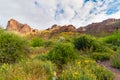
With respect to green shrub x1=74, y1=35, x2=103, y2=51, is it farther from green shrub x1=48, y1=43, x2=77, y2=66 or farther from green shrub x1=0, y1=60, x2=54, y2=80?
green shrub x1=0, y1=60, x2=54, y2=80

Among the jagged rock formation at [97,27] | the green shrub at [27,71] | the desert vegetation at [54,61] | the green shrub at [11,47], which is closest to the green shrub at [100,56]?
the desert vegetation at [54,61]

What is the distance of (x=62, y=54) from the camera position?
17.0 meters

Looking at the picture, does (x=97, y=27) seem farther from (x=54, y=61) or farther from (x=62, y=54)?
(x=54, y=61)

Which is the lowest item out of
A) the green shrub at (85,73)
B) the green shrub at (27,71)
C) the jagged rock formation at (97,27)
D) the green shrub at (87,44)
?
the green shrub at (85,73)

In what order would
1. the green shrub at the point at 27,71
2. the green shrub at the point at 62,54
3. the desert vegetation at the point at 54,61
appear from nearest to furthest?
the green shrub at the point at 27,71 → the desert vegetation at the point at 54,61 → the green shrub at the point at 62,54

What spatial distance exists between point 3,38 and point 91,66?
537 cm

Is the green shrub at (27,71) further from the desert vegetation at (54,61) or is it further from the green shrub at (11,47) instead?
the green shrub at (11,47)

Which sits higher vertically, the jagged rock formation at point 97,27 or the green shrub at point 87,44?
the jagged rock formation at point 97,27

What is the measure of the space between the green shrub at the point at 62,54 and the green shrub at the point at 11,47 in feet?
5.54

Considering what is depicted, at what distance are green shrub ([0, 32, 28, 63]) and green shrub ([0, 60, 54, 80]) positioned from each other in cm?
304

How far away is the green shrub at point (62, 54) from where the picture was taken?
1662 cm

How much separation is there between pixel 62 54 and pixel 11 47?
118 inches

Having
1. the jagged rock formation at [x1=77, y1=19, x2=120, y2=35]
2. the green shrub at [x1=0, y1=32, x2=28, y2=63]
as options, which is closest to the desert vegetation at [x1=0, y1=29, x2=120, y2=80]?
the green shrub at [x1=0, y1=32, x2=28, y2=63]

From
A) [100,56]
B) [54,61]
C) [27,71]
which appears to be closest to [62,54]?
[54,61]
